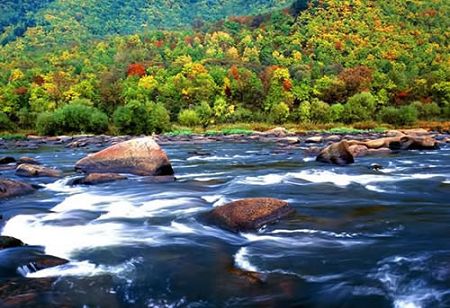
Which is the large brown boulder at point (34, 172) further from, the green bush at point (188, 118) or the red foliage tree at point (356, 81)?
the red foliage tree at point (356, 81)

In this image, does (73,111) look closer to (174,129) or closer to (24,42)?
(174,129)

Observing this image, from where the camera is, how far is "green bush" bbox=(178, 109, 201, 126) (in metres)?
75.2

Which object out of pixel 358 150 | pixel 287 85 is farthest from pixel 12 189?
pixel 287 85

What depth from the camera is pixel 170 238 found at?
9531 mm

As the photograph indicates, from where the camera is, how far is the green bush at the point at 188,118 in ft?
247

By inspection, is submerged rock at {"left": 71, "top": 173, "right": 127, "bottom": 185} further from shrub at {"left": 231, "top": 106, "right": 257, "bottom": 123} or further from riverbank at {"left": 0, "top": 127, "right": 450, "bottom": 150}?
shrub at {"left": 231, "top": 106, "right": 257, "bottom": 123}

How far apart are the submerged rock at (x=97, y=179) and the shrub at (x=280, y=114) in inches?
2593

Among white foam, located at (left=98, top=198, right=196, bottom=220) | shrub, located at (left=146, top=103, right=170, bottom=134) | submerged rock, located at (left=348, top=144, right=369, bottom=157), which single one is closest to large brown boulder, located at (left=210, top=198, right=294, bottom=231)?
white foam, located at (left=98, top=198, right=196, bottom=220)

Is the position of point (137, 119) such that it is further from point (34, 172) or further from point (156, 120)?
point (34, 172)

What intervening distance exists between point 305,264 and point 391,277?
131cm

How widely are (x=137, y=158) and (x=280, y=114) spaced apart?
65.6m

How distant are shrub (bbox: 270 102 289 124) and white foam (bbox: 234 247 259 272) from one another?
73549mm

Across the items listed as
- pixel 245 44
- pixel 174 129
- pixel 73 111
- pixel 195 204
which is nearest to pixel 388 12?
pixel 245 44

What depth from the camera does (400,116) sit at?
74125 mm
